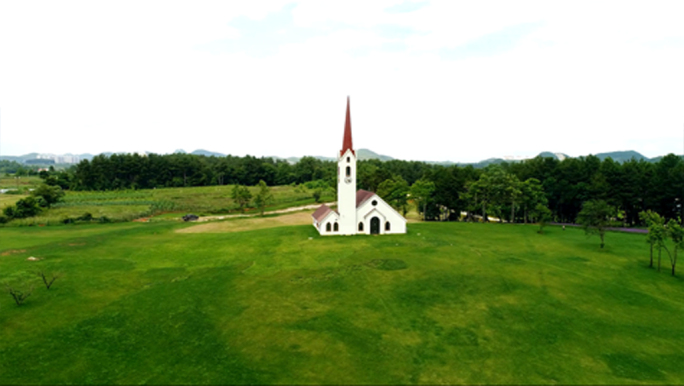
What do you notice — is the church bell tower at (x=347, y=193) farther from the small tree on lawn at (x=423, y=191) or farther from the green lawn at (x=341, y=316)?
the small tree on lawn at (x=423, y=191)

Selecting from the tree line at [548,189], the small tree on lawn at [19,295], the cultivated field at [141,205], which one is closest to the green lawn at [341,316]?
the small tree on lawn at [19,295]

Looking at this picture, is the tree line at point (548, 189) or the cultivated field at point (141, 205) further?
the cultivated field at point (141, 205)

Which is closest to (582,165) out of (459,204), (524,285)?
(459,204)

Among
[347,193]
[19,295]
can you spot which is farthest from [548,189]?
[19,295]

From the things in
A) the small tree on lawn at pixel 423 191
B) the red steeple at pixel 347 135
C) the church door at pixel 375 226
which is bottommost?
the church door at pixel 375 226

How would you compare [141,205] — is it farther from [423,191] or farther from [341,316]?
[341,316]
